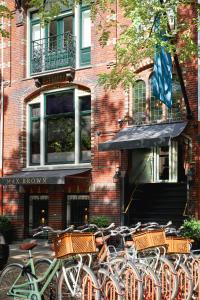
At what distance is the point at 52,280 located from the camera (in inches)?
295

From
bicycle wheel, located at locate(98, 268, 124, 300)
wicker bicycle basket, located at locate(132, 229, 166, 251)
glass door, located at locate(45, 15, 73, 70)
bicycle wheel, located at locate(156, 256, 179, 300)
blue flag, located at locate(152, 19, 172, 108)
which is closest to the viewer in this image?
bicycle wheel, located at locate(98, 268, 124, 300)

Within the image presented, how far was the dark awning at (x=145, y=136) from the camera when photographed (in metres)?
14.4

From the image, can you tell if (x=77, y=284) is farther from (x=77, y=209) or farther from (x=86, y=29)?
(x=86, y=29)

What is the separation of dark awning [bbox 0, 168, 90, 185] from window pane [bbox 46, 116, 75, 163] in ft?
2.28

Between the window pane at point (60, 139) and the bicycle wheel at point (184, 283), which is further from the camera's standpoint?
the window pane at point (60, 139)

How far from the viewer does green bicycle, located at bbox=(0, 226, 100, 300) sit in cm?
688

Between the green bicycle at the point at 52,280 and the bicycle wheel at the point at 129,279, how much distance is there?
0.45 meters

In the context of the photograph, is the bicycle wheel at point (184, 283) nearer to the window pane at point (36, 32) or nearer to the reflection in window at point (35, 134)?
the reflection in window at point (35, 134)

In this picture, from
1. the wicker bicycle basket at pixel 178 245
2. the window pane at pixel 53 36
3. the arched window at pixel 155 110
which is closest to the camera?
the wicker bicycle basket at pixel 178 245

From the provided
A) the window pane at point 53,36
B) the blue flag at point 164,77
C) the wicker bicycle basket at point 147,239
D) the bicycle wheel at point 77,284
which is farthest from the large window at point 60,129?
the bicycle wheel at point 77,284

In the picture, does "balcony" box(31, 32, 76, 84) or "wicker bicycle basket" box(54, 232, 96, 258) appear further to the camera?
"balcony" box(31, 32, 76, 84)

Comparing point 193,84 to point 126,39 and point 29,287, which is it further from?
point 29,287

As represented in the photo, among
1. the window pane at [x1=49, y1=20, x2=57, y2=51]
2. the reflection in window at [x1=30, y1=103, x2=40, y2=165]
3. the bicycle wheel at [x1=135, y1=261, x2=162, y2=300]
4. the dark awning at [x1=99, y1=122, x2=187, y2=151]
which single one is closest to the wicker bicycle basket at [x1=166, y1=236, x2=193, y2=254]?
the bicycle wheel at [x1=135, y1=261, x2=162, y2=300]

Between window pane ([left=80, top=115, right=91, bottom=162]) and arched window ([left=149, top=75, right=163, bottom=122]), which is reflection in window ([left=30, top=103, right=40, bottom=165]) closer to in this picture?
window pane ([left=80, top=115, right=91, bottom=162])
